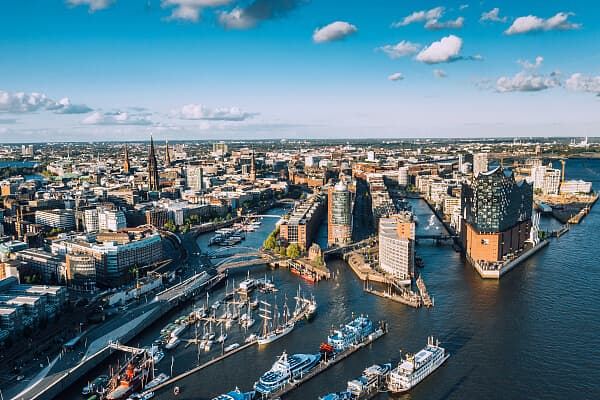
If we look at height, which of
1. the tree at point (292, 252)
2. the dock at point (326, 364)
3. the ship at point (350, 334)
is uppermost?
the tree at point (292, 252)

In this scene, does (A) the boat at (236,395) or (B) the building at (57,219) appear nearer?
(A) the boat at (236,395)

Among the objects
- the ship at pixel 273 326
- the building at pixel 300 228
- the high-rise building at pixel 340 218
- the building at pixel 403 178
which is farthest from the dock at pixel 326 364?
the building at pixel 403 178

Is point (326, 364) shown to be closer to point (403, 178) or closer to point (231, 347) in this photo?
point (231, 347)

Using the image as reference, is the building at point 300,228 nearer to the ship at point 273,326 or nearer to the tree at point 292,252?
the tree at point 292,252

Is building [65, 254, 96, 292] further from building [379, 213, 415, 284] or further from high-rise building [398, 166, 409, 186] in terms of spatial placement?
high-rise building [398, 166, 409, 186]

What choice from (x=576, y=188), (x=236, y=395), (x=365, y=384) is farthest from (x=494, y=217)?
(x=576, y=188)

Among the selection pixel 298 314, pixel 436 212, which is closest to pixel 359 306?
pixel 298 314

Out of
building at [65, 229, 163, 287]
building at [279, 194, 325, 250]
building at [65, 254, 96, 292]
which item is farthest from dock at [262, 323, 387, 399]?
building at [65, 254, 96, 292]
